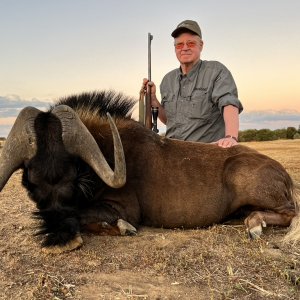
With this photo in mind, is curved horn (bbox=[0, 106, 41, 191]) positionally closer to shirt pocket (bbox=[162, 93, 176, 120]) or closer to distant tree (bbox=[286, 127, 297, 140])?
shirt pocket (bbox=[162, 93, 176, 120])

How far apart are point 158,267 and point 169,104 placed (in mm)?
4216

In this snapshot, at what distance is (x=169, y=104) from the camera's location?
7.76 metres

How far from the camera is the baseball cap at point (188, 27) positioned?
24.0 feet

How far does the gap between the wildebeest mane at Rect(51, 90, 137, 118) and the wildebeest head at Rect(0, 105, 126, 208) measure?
0.87 meters

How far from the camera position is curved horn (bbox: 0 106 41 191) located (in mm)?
4605

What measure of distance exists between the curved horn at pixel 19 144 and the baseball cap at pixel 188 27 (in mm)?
3409

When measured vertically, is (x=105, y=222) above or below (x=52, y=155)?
below

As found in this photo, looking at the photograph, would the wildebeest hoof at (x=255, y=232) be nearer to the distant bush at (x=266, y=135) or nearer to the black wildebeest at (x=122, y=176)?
the black wildebeest at (x=122, y=176)

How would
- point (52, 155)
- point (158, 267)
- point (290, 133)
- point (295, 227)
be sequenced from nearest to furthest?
point (158, 267)
point (52, 155)
point (295, 227)
point (290, 133)

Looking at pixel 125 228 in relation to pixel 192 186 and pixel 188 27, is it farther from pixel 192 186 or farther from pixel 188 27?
pixel 188 27

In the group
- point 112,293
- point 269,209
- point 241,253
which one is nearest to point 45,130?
point 112,293

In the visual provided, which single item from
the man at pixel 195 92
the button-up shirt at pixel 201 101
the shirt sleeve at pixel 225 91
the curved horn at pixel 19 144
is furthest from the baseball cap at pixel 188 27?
the curved horn at pixel 19 144

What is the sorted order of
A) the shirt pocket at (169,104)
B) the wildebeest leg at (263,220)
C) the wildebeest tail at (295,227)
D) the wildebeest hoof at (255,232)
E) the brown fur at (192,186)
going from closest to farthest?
the wildebeest tail at (295,227) < the wildebeest hoof at (255,232) < the wildebeest leg at (263,220) < the brown fur at (192,186) < the shirt pocket at (169,104)

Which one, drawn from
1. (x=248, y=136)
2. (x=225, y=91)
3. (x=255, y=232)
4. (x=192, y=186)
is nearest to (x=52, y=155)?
(x=192, y=186)
